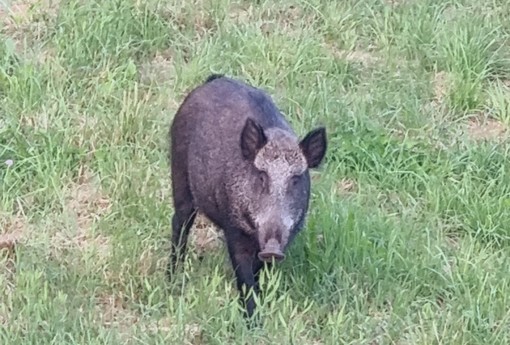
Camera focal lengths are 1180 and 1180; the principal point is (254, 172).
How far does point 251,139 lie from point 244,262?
0.53 metres

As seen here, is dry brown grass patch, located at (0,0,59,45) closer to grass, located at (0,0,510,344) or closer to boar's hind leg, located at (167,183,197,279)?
grass, located at (0,0,510,344)

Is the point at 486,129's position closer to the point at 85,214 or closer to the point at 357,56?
the point at 357,56

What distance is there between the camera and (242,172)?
5.08m

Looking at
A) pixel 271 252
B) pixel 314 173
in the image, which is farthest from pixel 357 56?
pixel 271 252

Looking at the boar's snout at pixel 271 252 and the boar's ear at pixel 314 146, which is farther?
the boar's ear at pixel 314 146

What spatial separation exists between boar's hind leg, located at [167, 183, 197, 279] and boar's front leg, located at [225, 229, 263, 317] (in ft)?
1.53

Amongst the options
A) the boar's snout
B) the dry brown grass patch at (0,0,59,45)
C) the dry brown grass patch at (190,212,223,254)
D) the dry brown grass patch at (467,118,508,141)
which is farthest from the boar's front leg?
the dry brown grass patch at (0,0,59,45)

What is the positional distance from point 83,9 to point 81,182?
5.31 ft

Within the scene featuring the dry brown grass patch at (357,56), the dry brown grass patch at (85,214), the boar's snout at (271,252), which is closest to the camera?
the boar's snout at (271,252)

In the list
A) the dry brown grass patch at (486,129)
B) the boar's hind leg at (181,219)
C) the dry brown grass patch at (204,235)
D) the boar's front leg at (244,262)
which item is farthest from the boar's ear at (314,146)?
the dry brown grass patch at (486,129)

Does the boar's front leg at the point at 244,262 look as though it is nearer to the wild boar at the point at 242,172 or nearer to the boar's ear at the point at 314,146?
the wild boar at the point at 242,172

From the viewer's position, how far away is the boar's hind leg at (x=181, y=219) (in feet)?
18.2

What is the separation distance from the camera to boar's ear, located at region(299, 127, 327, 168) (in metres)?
5.06

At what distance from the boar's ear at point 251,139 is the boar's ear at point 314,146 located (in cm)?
18
